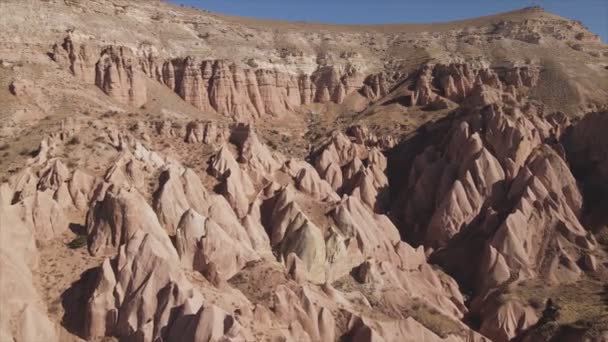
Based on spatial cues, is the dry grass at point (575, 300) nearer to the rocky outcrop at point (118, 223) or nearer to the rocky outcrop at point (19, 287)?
the rocky outcrop at point (118, 223)

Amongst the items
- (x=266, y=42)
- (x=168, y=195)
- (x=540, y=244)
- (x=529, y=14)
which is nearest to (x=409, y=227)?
(x=540, y=244)

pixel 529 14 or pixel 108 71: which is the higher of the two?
pixel 529 14

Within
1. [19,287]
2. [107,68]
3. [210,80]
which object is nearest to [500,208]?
[19,287]

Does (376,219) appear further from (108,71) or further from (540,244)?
(108,71)

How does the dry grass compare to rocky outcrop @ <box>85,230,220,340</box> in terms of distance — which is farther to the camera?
the dry grass

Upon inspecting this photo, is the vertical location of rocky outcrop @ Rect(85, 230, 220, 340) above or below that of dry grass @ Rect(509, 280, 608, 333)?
above

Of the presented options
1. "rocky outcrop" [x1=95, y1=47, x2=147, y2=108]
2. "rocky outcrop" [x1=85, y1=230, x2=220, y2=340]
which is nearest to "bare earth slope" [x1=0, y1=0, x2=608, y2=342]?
"rocky outcrop" [x1=85, y1=230, x2=220, y2=340]

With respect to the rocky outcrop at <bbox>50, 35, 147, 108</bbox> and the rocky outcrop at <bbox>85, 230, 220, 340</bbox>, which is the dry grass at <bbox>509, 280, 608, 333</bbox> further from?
the rocky outcrop at <bbox>50, 35, 147, 108</bbox>

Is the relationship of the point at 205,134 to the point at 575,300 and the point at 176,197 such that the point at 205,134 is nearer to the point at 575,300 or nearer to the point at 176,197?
the point at 176,197
